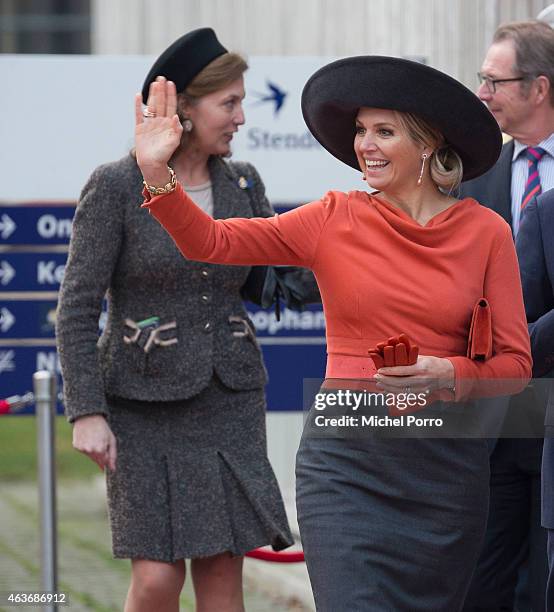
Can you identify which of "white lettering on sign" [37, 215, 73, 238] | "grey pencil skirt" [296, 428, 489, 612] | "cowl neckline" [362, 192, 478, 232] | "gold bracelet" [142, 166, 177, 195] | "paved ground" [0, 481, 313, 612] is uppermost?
"gold bracelet" [142, 166, 177, 195]

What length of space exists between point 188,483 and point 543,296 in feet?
3.94

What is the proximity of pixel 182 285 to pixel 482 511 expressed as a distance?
4.25 feet

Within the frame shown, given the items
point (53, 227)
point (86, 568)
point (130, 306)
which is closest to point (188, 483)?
point (130, 306)

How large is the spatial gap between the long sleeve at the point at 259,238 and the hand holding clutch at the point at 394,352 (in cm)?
38

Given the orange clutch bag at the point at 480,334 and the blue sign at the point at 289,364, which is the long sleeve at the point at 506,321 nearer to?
the orange clutch bag at the point at 480,334

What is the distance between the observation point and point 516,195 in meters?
4.66

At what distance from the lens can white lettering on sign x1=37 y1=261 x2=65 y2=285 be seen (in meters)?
6.16

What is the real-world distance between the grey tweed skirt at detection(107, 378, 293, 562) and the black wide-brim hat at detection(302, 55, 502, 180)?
1.09 metres

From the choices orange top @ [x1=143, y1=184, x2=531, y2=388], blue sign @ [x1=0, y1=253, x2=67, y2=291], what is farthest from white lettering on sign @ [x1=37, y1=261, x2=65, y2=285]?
orange top @ [x1=143, y1=184, x2=531, y2=388]

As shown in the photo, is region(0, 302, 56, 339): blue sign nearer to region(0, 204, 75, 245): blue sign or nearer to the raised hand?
region(0, 204, 75, 245): blue sign

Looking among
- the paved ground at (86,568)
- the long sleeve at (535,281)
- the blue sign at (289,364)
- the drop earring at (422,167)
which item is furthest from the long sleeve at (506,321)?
the paved ground at (86,568)

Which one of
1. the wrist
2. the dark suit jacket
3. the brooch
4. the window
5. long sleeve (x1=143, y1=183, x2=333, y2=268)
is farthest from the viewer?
the window

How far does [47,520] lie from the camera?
490cm

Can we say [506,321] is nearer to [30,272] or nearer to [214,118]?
[214,118]
